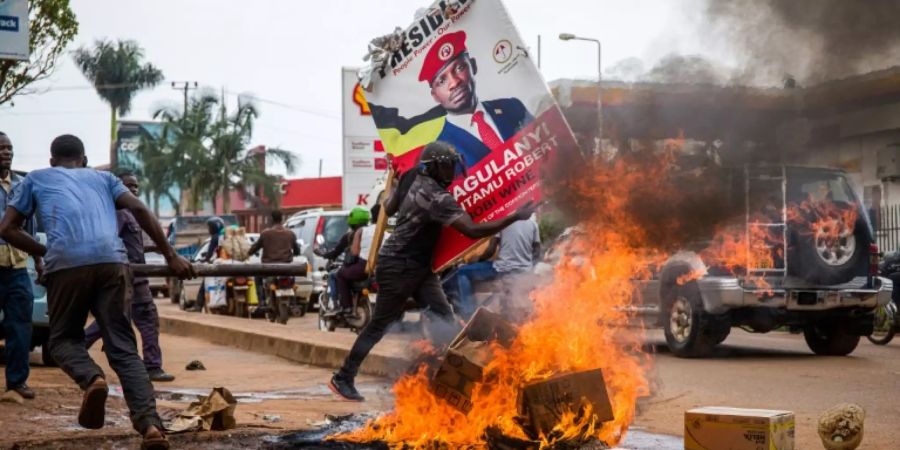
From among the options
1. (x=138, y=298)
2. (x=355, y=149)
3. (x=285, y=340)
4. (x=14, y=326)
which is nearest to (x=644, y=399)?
(x=14, y=326)

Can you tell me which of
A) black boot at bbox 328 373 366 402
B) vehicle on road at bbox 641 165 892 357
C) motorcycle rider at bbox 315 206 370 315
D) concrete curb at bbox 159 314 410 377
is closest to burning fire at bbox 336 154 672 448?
black boot at bbox 328 373 366 402

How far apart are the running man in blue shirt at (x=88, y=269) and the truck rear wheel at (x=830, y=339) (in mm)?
7911

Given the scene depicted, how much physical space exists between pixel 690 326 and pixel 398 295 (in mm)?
4727

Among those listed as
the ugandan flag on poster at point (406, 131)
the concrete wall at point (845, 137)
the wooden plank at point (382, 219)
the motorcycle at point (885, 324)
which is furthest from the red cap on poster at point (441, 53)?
the motorcycle at point (885, 324)

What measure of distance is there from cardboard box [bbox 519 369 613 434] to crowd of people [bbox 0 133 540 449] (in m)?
1.25

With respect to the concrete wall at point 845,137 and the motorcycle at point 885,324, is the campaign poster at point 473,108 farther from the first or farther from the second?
the motorcycle at point 885,324

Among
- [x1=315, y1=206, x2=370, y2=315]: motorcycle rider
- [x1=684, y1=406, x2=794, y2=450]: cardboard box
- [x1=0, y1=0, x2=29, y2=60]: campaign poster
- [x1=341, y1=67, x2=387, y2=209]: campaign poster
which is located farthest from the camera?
[x1=341, y1=67, x2=387, y2=209]: campaign poster

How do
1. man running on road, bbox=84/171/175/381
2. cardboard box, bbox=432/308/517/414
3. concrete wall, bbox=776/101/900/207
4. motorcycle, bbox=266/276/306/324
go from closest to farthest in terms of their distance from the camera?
cardboard box, bbox=432/308/517/414 < concrete wall, bbox=776/101/900/207 < man running on road, bbox=84/171/175/381 < motorcycle, bbox=266/276/306/324

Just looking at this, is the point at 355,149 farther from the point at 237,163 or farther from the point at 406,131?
the point at 237,163

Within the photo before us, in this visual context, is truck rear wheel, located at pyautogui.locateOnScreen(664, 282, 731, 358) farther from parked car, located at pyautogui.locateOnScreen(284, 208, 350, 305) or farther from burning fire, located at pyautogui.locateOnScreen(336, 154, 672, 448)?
parked car, located at pyautogui.locateOnScreen(284, 208, 350, 305)

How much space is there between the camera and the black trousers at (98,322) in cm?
612

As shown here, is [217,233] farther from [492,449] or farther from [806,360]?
[492,449]

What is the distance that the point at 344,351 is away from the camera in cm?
1169

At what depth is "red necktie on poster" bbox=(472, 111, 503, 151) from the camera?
25.8ft
